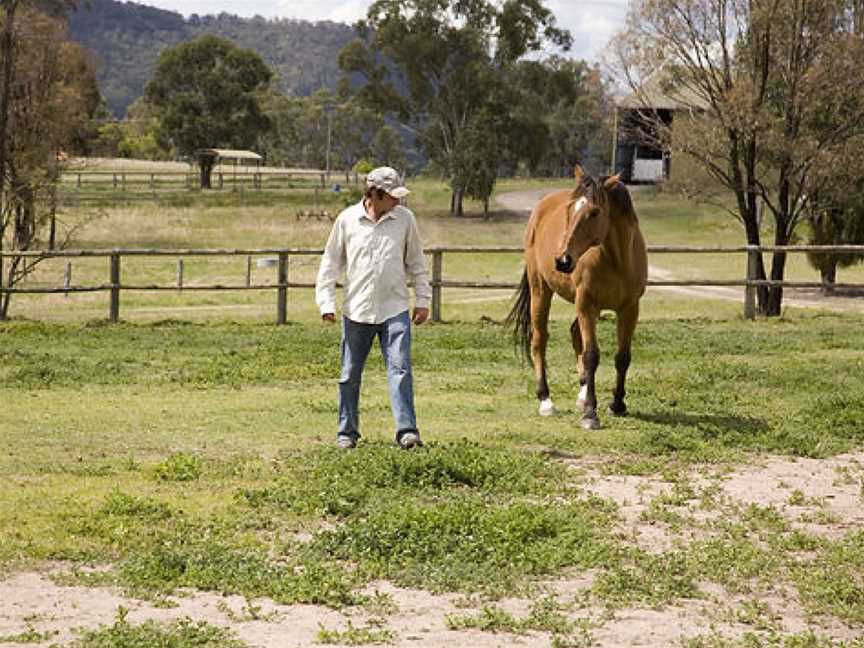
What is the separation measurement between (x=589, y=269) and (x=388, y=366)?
2332 mm

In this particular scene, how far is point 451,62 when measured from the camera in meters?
60.7

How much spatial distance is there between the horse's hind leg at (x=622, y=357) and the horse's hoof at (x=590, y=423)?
0.66 m

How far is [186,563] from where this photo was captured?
5961mm

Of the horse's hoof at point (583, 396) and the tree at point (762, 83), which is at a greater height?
the tree at point (762, 83)

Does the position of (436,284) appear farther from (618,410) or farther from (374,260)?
(374,260)

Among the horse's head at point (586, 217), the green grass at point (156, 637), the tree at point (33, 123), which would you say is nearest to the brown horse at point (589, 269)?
the horse's head at point (586, 217)

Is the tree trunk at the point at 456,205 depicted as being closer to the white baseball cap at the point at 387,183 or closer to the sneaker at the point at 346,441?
the sneaker at the point at 346,441

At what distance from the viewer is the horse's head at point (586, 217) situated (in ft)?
31.5

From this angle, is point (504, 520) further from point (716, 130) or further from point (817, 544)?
point (716, 130)

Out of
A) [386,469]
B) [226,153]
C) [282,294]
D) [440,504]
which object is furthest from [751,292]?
[226,153]

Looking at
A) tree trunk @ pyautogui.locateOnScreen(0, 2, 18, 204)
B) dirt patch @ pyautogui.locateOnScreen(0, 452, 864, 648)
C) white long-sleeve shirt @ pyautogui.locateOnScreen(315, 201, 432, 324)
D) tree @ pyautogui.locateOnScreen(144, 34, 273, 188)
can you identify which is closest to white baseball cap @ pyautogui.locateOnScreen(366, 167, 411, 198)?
white long-sleeve shirt @ pyautogui.locateOnScreen(315, 201, 432, 324)

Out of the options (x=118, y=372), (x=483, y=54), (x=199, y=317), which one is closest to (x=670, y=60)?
(x=199, y=317)

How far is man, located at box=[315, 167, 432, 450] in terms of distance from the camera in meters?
8.39

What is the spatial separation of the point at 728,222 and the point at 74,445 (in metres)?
49.5
